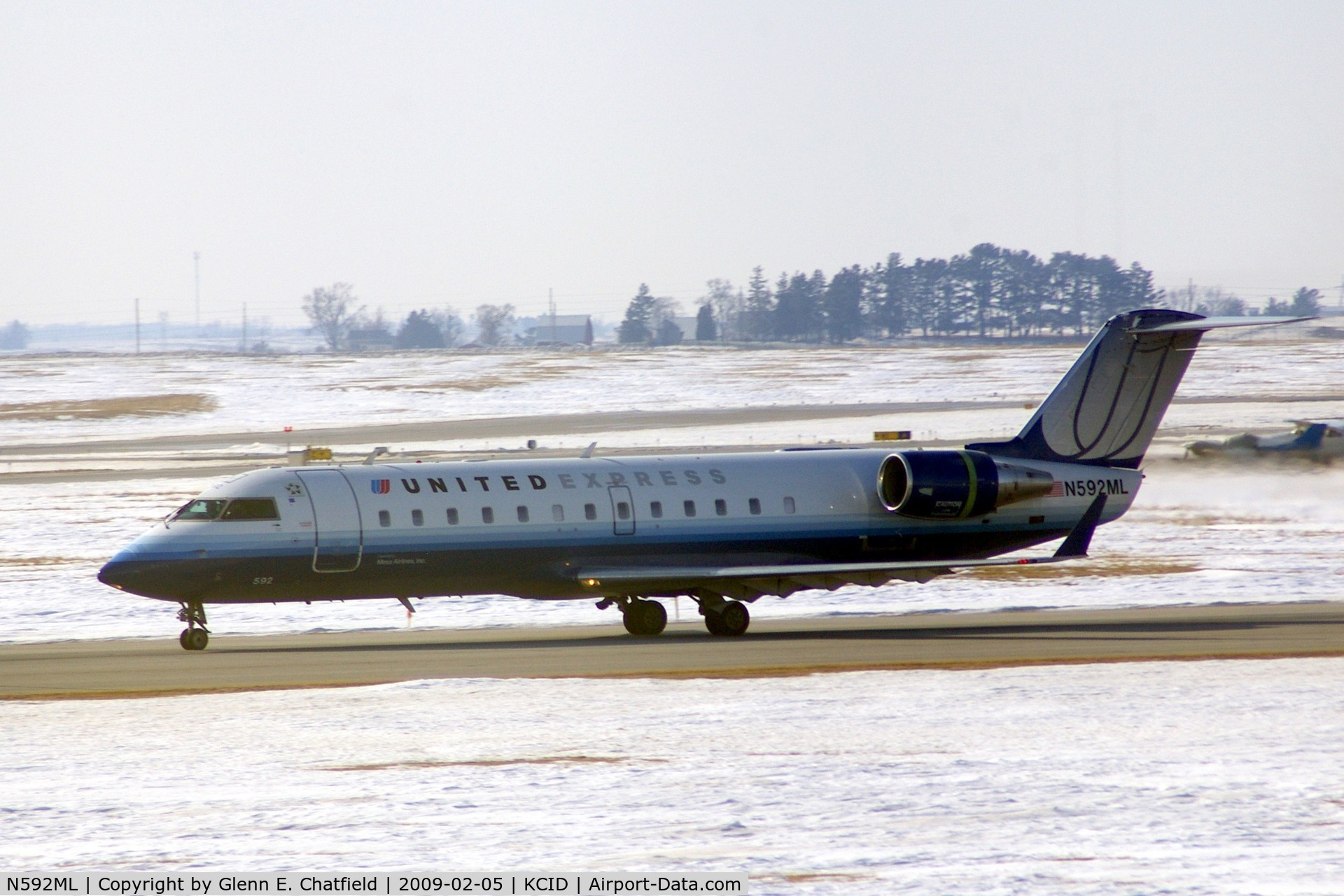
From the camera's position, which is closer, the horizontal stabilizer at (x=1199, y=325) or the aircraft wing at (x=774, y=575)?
the aircraft wing at (x=774, y=575)

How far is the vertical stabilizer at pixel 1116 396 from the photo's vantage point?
29.8m

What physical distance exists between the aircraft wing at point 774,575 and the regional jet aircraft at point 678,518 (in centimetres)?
4

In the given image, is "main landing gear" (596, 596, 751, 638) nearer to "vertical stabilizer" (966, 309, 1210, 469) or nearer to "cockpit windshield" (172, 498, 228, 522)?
"vertical stabilizer" (966, 309, 1210, 469)

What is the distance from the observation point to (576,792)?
47.1 feet


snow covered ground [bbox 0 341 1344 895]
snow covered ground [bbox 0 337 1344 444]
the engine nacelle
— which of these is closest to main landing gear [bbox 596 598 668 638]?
snow covered ground [bbox 0 341 1344 895]

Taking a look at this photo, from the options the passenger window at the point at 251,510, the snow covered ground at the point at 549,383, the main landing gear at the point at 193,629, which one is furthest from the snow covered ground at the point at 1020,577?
the snow covered ground at the point at 549,383

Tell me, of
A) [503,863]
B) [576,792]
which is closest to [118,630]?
[576,792]

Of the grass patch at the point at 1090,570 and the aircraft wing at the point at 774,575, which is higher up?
the aircraft wing at the point at 774,575

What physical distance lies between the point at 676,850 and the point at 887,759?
13.4 feet

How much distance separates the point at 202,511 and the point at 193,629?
73.5 inches

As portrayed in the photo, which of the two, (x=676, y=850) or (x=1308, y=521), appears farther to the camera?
(x=1308, y=521)

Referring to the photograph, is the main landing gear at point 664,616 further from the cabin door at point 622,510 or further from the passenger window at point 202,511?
the passenger window at point 202,511

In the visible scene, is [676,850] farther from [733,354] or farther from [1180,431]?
[733,354]
